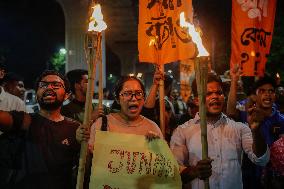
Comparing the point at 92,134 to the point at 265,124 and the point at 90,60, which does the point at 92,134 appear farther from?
the point at 265,124

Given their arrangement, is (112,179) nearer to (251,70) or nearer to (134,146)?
(134,146)

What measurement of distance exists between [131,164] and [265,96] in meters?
2.37

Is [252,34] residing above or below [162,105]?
above

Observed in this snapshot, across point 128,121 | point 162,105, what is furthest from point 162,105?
point 128,121

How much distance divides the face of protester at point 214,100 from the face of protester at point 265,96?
1.40 m

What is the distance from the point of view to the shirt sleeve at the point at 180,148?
382 centimetres

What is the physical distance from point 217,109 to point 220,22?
65.0 feet

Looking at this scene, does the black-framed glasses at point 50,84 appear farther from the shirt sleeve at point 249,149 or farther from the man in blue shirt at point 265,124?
the man in blue shirt at point 265,124

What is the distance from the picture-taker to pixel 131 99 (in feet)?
12.0

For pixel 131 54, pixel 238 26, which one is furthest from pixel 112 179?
pixel 131 54

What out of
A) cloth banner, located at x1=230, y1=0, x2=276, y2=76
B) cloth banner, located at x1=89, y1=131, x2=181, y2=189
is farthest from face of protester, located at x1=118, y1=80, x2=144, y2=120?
cloth banner, located at x1=230, y1=0, x2=276, y2=76

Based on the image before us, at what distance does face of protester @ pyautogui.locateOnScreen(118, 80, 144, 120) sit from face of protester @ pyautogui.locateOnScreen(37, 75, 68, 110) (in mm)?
572

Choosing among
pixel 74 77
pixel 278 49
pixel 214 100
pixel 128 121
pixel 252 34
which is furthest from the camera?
pixel 278 49

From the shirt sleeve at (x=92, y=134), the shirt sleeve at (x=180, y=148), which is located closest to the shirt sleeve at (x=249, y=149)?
the shirt sleeve at (x=180, y=148)
